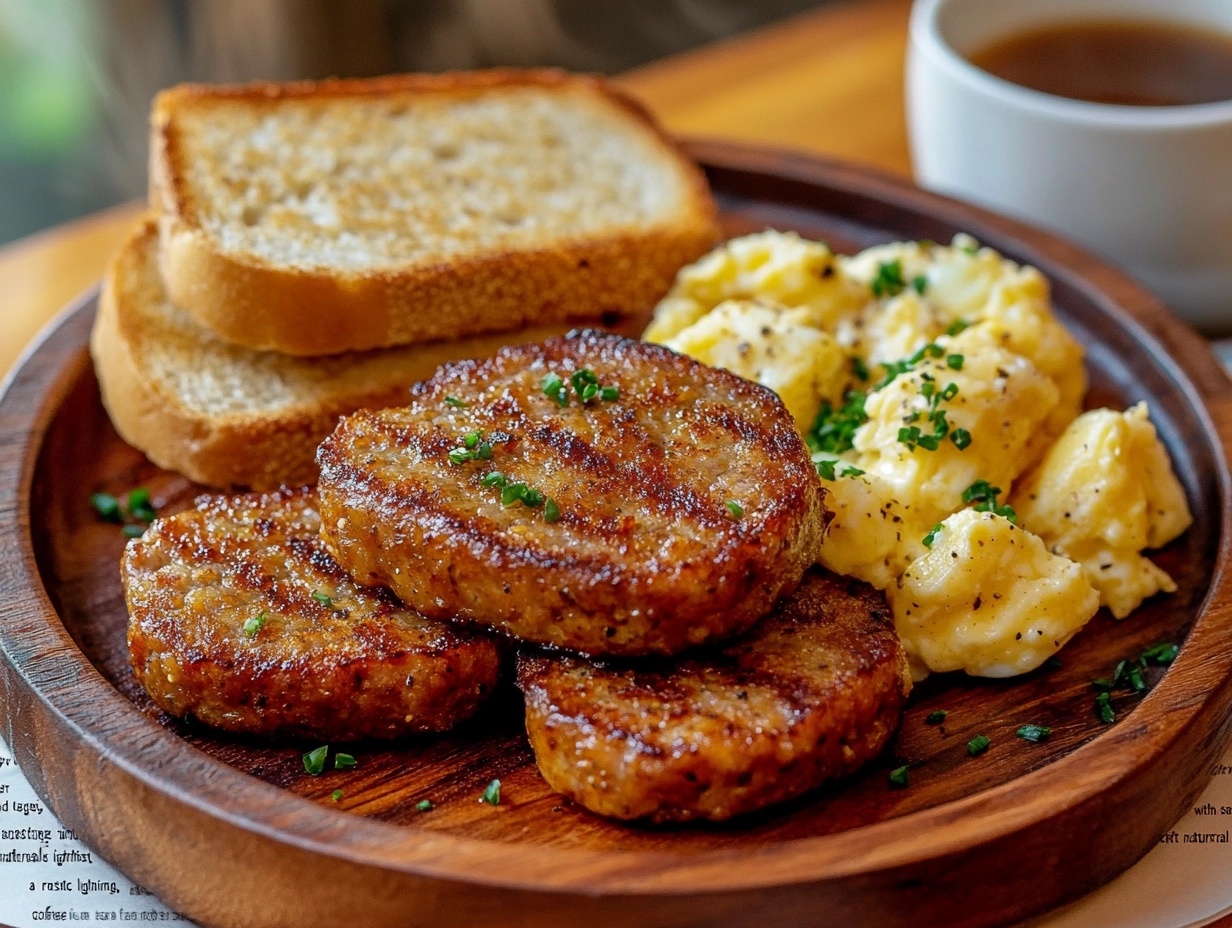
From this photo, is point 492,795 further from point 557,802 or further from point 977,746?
point 977,746

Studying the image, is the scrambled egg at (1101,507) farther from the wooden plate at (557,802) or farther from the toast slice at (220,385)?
the toast slice at (220,385)

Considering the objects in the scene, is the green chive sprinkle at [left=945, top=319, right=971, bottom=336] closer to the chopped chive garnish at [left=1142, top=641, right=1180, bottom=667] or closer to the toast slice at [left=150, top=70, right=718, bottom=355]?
the toast slice at [left=150, top=70, right=718, bottom=355]

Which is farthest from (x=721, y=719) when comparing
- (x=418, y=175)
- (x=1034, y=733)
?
(x=418, y=175)

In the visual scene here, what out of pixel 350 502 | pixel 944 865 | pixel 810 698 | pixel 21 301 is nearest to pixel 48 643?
pixel 350 502

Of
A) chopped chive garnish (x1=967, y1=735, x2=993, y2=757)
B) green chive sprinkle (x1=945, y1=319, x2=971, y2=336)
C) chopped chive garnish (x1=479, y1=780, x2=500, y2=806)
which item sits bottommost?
chopped chive garnish (x1=967, y1=735, x2=993, y2=757)

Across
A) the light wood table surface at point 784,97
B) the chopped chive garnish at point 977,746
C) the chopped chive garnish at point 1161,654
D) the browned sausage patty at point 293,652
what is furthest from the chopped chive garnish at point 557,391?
the light wood table surface at point 784,97

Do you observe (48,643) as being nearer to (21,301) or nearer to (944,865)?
(944,865)

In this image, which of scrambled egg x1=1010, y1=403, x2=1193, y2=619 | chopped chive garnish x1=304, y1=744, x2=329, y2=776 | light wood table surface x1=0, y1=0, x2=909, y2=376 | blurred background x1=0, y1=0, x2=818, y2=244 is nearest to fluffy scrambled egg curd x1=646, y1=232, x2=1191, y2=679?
scrambled egg x1=1010, y1=403, x2=1193, y2=619

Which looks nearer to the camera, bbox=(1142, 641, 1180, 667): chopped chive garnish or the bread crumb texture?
bbox=(1142, 641, 1180, 667): chopped chive garnish
